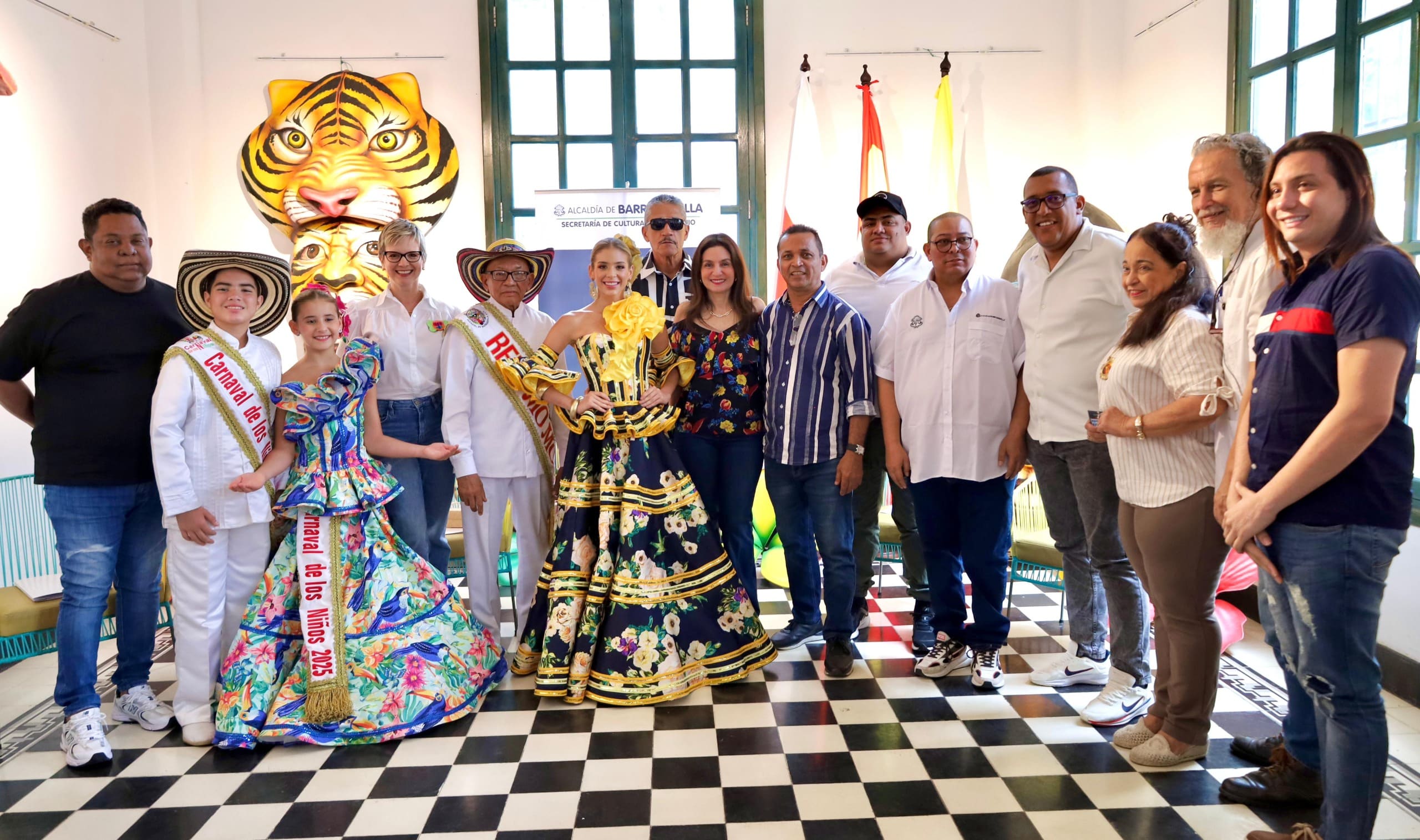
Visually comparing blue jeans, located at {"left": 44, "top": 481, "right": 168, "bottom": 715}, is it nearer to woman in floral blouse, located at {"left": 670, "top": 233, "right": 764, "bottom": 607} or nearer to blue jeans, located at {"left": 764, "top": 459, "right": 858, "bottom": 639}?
woman in floral blouse, located at {"left": 670, "top": 233, "right": 764, "bottom": 607}

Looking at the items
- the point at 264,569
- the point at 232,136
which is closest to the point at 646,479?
the point at 264,569

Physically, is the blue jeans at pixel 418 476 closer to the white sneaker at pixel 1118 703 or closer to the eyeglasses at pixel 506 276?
the eyeglasses at pixel 506 276

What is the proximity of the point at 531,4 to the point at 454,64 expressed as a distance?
2.07 ft

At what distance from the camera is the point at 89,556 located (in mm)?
2916

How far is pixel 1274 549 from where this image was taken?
2006 mm

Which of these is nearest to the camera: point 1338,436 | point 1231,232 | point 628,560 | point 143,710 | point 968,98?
point 1338,436

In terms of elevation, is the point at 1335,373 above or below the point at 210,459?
above

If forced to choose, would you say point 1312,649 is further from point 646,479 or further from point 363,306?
point 363,306

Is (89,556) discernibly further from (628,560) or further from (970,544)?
(970,544)

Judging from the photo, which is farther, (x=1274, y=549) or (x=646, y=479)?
(x=646, y=479)

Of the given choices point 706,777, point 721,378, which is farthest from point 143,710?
point 721,378

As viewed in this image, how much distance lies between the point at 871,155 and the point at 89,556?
4642 mm

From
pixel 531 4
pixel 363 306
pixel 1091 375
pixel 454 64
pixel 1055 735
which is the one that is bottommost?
pixel 1055 735

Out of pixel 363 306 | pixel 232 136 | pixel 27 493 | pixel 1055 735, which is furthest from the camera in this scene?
pixel 232 136
